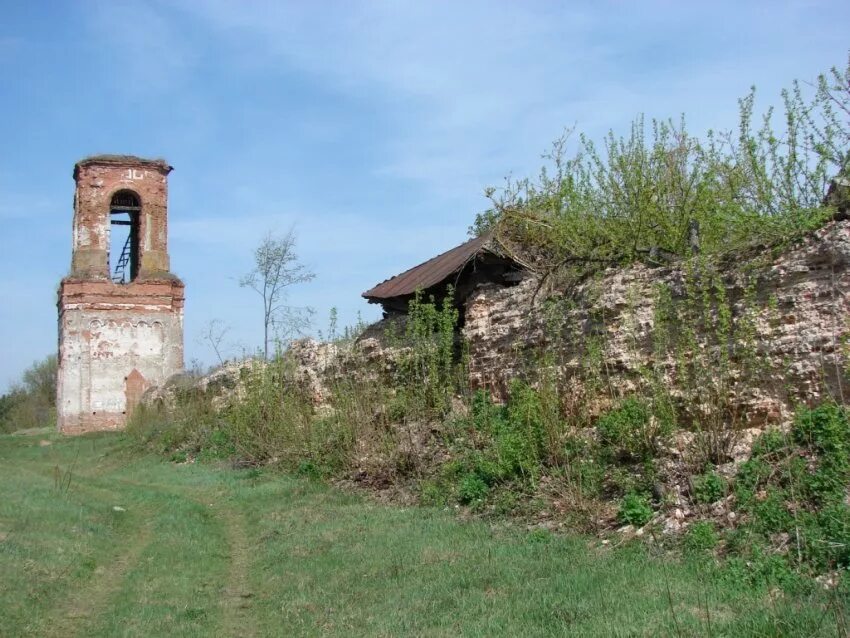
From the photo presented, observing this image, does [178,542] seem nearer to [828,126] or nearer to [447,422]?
[447,422]

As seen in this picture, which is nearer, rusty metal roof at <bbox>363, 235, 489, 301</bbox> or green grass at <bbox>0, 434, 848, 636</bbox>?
green grass at <bbox>0, 434, 848, 636</bbox>

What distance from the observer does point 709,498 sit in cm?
650

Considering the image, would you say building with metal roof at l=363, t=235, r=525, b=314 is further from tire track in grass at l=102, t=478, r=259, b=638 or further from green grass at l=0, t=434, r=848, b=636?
green grass at l=0, t=434, r=848, b=636

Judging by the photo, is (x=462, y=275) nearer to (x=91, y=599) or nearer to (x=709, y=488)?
(x=709, y=488)

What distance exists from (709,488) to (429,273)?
9.05m

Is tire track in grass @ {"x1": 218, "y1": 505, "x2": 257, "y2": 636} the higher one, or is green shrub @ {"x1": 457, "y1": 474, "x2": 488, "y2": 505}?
green shrub @ {"x1": 457, "y1": 474, "x2": 488, "y2": 505}

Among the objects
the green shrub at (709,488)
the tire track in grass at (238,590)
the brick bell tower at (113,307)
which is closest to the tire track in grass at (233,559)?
the tire track in grass at (238,590)

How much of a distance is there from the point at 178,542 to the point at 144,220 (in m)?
22.3

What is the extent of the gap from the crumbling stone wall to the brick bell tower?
22101 mm

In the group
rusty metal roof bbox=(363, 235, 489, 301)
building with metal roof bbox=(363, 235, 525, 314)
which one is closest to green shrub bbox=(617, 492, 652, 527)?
building with metal roof bbox=(363, 235, 525, 314)

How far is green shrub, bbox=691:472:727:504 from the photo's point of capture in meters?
6.47

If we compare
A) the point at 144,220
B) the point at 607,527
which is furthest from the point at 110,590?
the point at 144,220

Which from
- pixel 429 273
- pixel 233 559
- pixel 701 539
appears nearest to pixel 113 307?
pixel 429 273

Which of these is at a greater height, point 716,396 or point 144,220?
point 144,220
